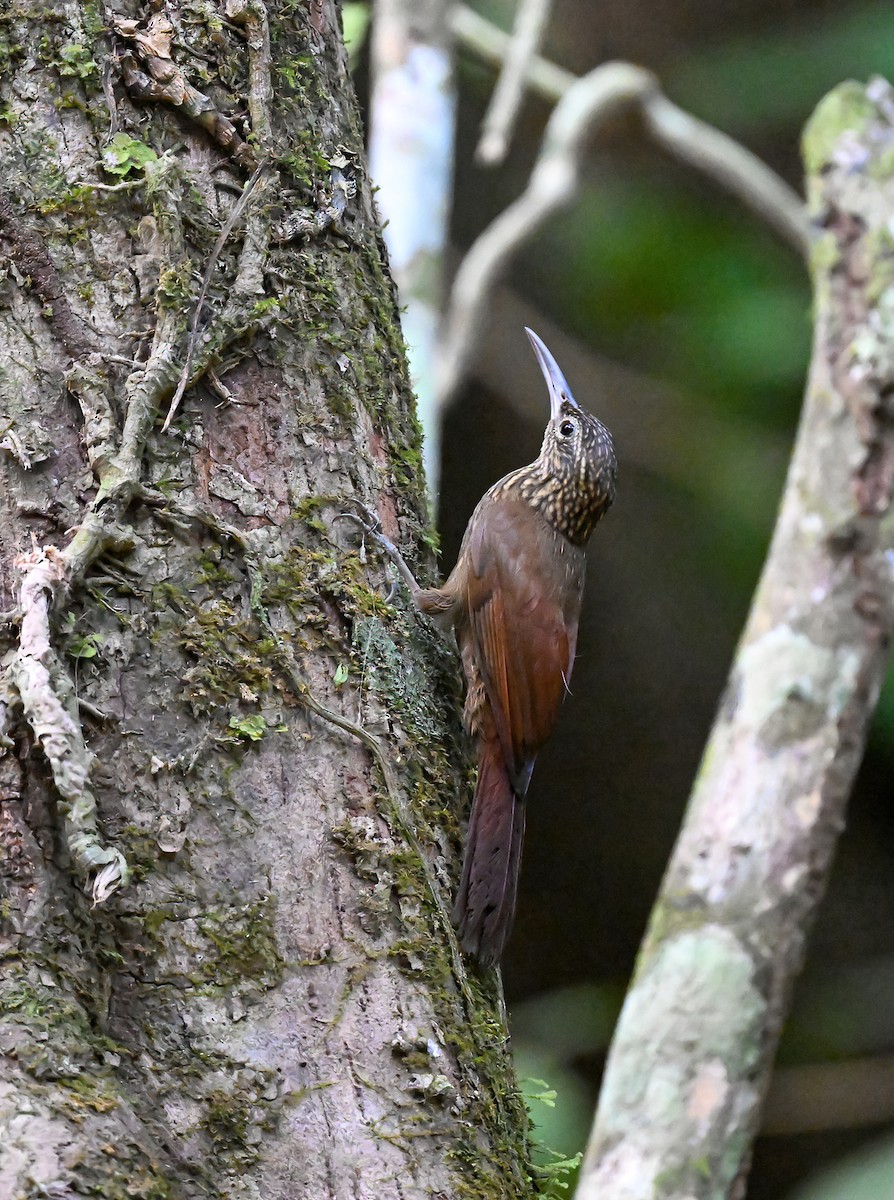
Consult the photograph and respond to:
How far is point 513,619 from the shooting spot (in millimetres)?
2857

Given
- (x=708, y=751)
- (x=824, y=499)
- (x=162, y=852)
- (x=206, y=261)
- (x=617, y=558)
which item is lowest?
(x=617, y=558)

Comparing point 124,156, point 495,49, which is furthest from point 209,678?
point 495,49

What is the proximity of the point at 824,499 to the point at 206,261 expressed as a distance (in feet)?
3.42

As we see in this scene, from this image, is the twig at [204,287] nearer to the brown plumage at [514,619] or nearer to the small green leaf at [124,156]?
the small green leaf at [124,156]

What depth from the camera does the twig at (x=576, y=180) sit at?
4121 millimetres

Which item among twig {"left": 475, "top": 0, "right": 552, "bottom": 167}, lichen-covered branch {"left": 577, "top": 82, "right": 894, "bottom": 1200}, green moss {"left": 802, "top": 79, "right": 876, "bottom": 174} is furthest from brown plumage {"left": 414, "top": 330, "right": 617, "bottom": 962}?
green moss {"left": 802, "top": 79, "right": 876, "bottom": 174}

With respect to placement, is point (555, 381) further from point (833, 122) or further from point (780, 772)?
point (780, 772)

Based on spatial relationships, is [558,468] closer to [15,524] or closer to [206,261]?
[206,261]

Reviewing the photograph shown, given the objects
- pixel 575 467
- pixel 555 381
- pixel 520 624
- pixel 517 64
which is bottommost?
pixel 520 624

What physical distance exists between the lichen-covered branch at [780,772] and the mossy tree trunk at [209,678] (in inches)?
9.8

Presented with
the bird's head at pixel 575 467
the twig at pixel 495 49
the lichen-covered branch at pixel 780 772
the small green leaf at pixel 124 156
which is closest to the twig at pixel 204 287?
the small green leaf at pixel 124 156

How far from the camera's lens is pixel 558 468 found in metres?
3.38

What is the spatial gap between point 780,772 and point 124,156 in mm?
1349

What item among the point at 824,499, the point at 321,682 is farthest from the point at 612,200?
the point at 321,682
